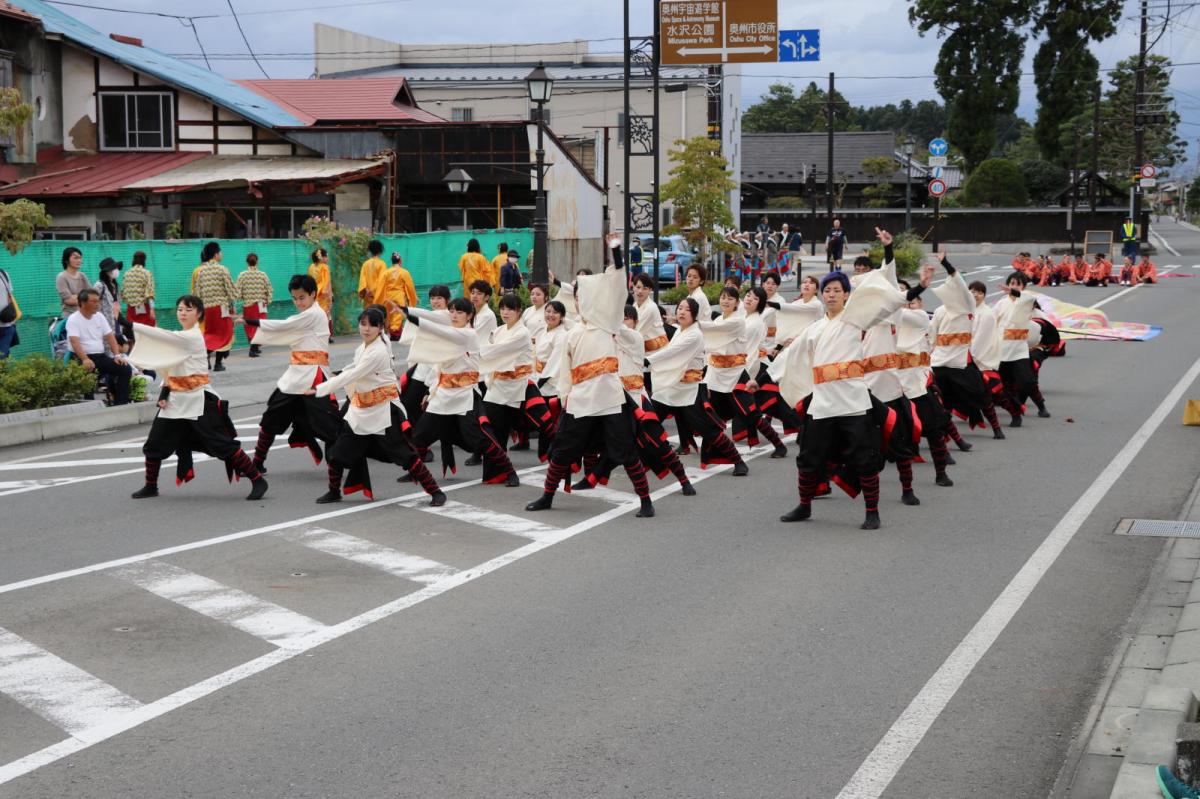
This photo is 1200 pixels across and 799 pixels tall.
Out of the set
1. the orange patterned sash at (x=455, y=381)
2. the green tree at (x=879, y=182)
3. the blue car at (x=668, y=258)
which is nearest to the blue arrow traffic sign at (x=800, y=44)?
the blue car at (x=668, y=258)

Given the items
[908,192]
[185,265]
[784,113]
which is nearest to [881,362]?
[185,265]

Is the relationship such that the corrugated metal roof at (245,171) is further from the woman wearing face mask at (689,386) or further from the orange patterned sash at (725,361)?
the woman wearing face mask at (689,386)

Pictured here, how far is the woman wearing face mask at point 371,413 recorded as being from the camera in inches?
420

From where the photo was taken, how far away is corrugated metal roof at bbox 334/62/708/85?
172ft

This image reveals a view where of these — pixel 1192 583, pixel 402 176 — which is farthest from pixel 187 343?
pixel 402 176

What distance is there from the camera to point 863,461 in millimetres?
10016

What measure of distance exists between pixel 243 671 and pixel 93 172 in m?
27.9

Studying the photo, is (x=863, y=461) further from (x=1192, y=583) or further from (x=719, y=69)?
(x=719, y=69)

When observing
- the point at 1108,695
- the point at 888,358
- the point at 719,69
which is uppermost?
the point at 719,69

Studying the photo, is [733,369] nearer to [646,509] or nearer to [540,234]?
[646,509]

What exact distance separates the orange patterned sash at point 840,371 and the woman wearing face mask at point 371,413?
10.3 ft

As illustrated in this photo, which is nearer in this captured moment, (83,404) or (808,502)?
(808,502)

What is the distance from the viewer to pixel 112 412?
51.9 ft

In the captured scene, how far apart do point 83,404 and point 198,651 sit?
31.2ft
